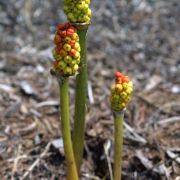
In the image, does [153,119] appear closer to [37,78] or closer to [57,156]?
[57,156]

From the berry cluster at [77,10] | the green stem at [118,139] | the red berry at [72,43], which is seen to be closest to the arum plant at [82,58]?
the berry cluster at [77,10]

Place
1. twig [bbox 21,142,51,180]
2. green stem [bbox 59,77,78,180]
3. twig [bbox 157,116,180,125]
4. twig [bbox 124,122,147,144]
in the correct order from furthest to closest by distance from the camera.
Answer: twig [bbox 157,116,180,125] < twig [bbox 124,122,147,144] < twig [bbox 21,142,51,180] < green stem [bbox 59,77,78,180]

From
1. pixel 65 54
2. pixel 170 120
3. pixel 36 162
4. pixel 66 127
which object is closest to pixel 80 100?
pixel 66 127

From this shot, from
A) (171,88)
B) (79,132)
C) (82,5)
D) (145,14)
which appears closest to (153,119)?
(171,88)

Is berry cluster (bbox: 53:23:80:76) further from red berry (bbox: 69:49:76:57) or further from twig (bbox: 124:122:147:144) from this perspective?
twig (bbox: 124:122:147:144)

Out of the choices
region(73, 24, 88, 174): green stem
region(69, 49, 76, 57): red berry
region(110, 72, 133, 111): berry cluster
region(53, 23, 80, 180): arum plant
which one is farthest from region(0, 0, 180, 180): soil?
region(69, 49, 76, 57): red berry

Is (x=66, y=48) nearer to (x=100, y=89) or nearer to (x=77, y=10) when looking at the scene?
(x=77, y=10)

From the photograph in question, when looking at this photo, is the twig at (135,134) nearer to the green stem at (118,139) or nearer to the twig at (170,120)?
the twig at (170,120)
